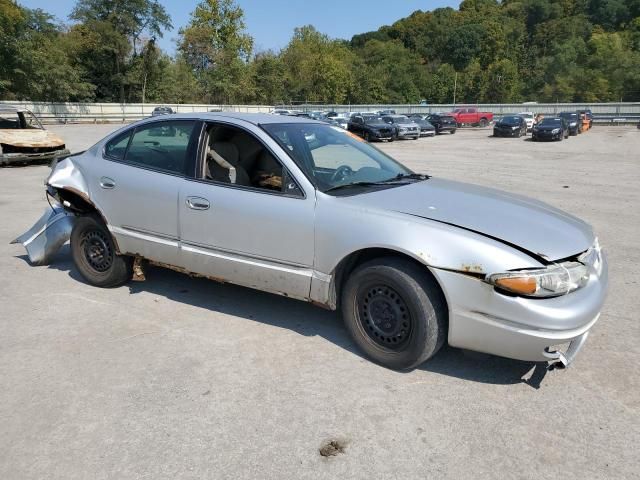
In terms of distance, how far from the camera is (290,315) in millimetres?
4402

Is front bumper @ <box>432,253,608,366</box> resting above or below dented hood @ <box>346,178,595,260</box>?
below

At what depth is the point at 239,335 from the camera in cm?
401

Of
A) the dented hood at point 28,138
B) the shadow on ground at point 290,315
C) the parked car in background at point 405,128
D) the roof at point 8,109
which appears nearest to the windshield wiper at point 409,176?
the shadow on ground at point 290,315

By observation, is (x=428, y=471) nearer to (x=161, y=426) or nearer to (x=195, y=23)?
(x=161, y=426)

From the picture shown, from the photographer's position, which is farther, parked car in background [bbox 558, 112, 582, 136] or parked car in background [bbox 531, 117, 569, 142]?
parked car in background [bbox 558, 112, 582, 136]

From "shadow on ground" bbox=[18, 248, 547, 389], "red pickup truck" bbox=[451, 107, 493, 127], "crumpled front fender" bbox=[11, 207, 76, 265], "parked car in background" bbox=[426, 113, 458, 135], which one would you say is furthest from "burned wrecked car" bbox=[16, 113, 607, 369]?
"red pickup truck" bbox=[451, 107, 493, 127]

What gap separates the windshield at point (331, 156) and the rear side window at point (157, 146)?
0.76 meters

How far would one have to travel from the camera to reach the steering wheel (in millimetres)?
3951

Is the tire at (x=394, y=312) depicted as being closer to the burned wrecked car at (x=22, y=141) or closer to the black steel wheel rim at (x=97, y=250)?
the black steel wheel rim at (x=97, y=250)

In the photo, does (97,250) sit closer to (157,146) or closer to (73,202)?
(73,202)

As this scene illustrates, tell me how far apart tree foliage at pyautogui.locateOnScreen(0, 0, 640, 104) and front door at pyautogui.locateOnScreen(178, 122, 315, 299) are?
158ft

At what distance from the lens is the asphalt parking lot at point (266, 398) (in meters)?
2.57

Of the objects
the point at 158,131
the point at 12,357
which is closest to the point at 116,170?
the point at 158,131

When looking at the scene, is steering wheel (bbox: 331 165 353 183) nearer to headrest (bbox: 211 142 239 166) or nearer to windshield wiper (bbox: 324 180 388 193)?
windshield wiper (bbox: 324 180 388 193)
